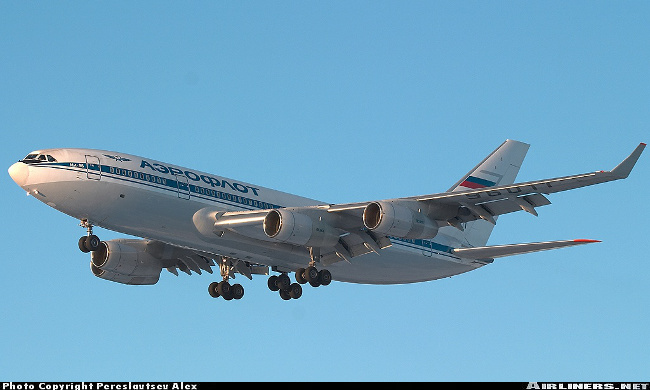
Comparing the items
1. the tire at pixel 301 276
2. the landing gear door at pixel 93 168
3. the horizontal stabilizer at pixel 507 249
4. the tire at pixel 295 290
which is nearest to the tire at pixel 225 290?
the tire at pixel 295 290

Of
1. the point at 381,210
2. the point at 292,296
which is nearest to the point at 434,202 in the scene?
the point at 381,210

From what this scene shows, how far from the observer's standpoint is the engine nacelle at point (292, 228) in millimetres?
45000

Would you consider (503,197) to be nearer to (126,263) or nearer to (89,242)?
(89,242)

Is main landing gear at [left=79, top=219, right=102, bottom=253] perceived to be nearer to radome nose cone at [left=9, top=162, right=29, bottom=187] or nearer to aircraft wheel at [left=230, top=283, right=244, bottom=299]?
radome nose cone at [left=9, top=162, right=29, bottom=187]

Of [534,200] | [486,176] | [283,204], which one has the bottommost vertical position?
[534,200]

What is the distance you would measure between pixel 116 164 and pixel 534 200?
17.1 m

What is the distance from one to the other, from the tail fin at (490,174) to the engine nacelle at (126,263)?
16.0 metres

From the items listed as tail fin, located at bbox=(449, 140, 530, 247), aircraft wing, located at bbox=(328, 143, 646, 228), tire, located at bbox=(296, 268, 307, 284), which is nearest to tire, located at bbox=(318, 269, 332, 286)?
tire, located at bbox=(296, 268, 307, 284)

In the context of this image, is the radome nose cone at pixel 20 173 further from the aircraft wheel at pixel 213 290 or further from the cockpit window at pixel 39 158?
the aircraft wheel at pixel 213 290

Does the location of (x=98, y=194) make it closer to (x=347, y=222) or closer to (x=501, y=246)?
(x=347, y=222)

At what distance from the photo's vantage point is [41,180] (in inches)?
1698

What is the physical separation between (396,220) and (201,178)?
860cm

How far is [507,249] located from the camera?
49.9 meters

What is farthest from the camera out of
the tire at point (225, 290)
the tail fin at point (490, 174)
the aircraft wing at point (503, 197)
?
the tail fin at point (490, 174)
